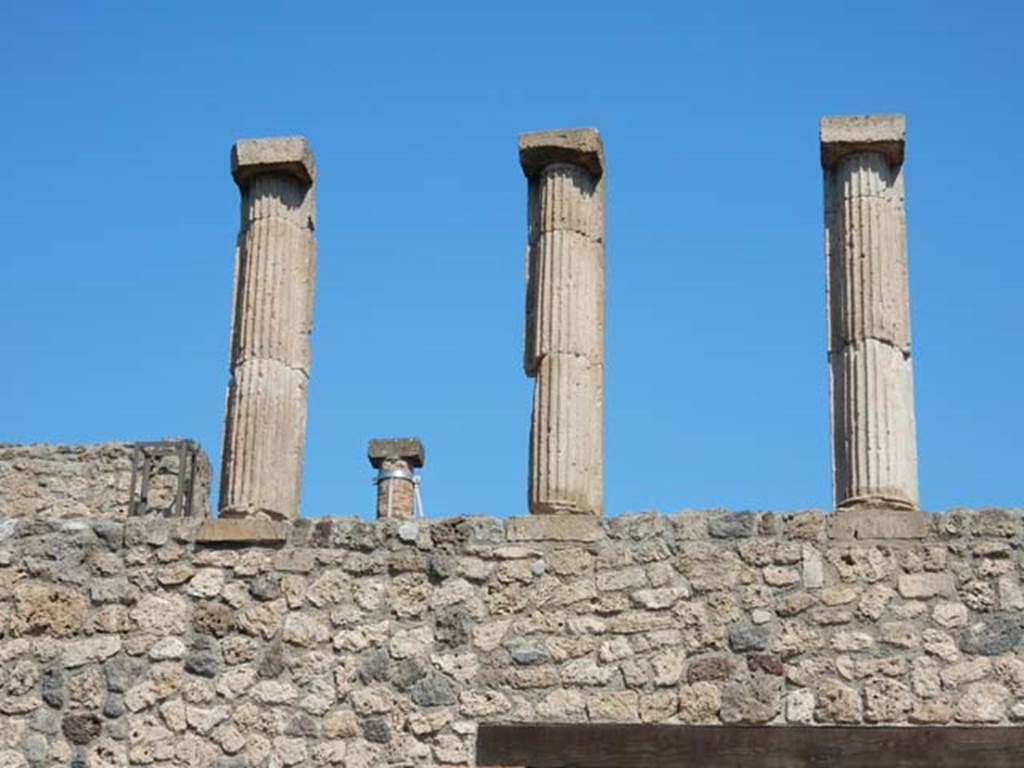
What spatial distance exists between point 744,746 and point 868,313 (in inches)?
99.1

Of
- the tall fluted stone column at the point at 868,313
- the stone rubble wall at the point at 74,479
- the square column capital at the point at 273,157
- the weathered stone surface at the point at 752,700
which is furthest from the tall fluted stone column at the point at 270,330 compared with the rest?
the stone rubble wall at the point at 74,479

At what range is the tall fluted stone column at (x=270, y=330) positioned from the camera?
10516 millimetres

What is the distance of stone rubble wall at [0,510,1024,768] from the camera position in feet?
31.2

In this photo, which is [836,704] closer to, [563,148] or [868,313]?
[868,313]

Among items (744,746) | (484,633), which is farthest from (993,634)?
(484,633)

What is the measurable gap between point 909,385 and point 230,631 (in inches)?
156

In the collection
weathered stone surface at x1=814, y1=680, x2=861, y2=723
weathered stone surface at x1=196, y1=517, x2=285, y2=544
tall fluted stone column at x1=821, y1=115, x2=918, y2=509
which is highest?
tall fluted stone column at x1=821, y1=115, x2=918, y2=509

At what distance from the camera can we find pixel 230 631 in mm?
10047

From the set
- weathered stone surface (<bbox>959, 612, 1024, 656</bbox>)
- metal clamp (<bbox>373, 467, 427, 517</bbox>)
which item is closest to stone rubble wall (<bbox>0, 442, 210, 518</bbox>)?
metal clamp (<bbox>373, 467, 427, 517</bbox>)

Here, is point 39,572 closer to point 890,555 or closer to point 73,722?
point 73,722

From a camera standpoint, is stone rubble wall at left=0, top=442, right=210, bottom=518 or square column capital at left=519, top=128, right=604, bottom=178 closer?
square column capital at left=519, top=128, right=604, bottom=178

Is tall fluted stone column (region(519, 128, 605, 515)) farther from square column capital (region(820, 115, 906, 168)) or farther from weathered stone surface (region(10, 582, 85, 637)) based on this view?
weathered stone surface (region(10, 582, 85, 637))

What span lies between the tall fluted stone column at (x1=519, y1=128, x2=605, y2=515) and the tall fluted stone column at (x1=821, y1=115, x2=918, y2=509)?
132 centimetres

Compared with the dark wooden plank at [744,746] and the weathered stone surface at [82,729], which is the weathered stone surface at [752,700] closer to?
the dark wooden plank at [744,746]
